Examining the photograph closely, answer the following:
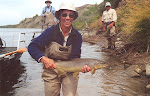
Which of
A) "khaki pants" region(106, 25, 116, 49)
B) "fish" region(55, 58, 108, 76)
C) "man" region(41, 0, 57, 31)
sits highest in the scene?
"man" region(41, 0, 57, 31)

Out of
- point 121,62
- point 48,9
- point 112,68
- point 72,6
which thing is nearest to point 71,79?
point 72,6

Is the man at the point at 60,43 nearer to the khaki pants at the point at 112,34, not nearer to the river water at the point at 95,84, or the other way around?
the river water at the point at 95,84

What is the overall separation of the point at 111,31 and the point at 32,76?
633cm

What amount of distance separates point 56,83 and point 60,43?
2.25 ft

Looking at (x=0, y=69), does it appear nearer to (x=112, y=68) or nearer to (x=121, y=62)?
(x=112, y=68)

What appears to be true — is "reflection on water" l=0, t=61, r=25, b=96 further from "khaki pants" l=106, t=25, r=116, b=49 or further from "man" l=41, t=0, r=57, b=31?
"khaki pants" l=106, t=25, r=116, b=49

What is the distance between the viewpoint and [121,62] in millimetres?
9023

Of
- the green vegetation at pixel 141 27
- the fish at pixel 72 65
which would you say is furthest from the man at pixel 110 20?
the fish at pixel 72 65

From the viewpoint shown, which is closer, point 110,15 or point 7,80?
point 7,80

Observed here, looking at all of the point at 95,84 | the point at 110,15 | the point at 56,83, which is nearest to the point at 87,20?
the point at 110,15

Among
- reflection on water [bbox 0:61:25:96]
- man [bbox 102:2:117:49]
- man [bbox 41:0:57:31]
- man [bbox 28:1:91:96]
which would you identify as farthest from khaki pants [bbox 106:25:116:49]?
man [bbox 28:1:91:96]

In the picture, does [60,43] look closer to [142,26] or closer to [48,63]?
[48,63]

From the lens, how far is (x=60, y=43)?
3.40 m

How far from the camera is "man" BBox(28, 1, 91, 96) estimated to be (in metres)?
3.30
